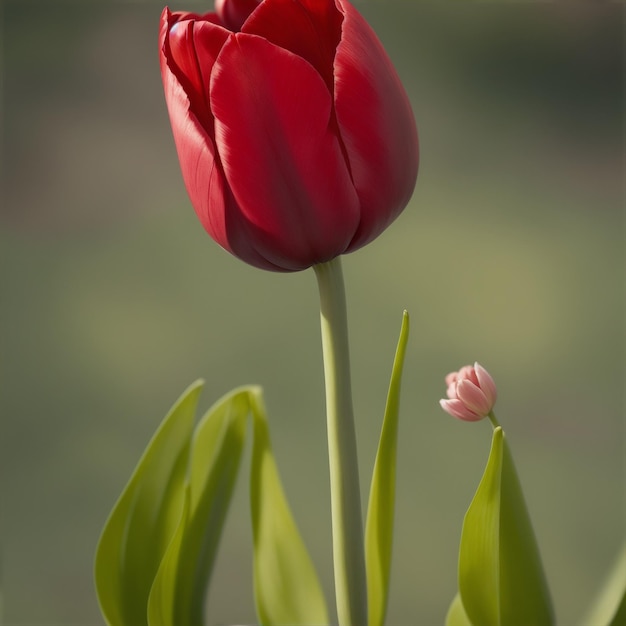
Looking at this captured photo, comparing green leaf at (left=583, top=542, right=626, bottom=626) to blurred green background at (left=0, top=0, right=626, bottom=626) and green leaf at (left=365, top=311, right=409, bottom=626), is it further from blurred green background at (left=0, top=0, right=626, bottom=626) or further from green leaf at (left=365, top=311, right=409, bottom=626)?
blurred green background at (left=0, top=0, right=626, bottom=626)

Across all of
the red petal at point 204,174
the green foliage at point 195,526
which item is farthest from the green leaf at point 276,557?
the red petal at point 204,174

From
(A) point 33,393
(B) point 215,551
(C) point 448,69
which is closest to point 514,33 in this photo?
(C) point 448,69

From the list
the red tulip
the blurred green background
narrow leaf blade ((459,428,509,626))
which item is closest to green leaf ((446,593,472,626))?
narrow leaf blade ((459,428,509,626))

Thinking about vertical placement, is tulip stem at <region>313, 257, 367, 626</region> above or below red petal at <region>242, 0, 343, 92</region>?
below

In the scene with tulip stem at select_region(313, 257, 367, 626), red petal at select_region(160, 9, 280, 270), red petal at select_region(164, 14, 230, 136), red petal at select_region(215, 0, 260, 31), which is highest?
red petal at select_region(215, 0, 260, 31)

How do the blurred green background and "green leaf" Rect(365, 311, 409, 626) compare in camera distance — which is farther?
the blurred green background

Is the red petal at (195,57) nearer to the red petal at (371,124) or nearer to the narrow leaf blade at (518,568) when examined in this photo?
the red petal at (371,124)

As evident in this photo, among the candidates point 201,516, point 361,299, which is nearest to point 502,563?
point 201,516

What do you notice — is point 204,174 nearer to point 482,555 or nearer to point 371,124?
point 371,124
